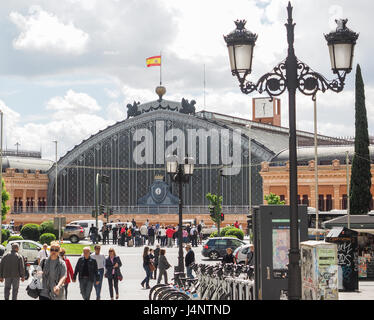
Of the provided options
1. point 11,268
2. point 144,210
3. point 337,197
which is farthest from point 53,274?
point 144,210

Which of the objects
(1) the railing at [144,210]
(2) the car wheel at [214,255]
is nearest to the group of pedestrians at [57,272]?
(2) the car wheel at [214,255]

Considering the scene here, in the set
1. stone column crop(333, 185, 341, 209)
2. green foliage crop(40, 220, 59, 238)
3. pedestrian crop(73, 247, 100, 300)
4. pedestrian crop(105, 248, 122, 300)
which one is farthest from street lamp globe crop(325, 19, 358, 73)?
stone column crop(333, 185, 341, 209)

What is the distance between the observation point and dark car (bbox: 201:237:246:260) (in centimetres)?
3854

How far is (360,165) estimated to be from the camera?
4597 cm

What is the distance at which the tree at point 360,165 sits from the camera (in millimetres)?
45562

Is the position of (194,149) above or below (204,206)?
above

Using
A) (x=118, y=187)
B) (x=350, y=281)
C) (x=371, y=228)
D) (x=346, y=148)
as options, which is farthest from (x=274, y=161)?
(x=350, y=281)

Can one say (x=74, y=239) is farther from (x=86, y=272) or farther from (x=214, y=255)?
(x=86, y=272)

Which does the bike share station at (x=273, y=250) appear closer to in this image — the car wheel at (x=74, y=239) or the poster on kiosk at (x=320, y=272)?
the poster on kiosk at (x=320, y=272)

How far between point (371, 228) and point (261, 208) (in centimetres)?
1431

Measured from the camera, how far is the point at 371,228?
29875 mm

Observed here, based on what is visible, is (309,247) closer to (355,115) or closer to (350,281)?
(350,281)

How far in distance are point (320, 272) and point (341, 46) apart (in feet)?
13.2

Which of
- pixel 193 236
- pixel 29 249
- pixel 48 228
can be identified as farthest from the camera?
pixel 48 228
